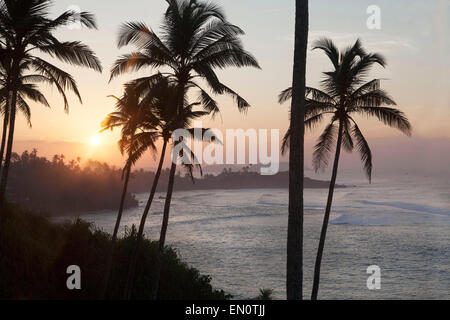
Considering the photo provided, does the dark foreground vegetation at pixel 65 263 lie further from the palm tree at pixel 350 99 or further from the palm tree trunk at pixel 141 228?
the palm tree at pixel 350 99

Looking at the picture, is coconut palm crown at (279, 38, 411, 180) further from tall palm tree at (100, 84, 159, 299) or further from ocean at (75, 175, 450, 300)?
ocean at (75, 175, 450, 300)

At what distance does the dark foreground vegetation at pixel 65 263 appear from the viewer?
70.1 ft

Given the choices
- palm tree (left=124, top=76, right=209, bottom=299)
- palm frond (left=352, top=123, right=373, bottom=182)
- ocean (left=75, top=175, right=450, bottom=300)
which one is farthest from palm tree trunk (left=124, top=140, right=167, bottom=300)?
ocean (left=75, top=175, right=450, bottom=300)

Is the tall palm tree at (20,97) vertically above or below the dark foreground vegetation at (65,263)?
above

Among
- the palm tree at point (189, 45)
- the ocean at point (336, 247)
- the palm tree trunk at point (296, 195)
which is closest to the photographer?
the palm tree trunk at point (296, 195)

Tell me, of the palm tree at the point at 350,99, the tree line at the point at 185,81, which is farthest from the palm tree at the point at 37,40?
the palm tree at the point at 350,99

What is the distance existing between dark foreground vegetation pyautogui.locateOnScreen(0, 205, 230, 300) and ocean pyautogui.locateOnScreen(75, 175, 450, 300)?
17.8 ft

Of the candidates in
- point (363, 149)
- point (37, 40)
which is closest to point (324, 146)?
point (363, 149)

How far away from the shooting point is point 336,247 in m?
73.3

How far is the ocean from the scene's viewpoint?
5022 centimetres

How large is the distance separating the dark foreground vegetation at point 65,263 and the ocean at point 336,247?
543 centimetres

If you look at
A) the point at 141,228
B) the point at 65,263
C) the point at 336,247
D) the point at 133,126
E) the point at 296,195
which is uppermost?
the point at 133,126

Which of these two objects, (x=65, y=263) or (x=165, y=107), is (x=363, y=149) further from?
(x=65, y=263)

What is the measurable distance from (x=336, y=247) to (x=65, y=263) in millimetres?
56194
